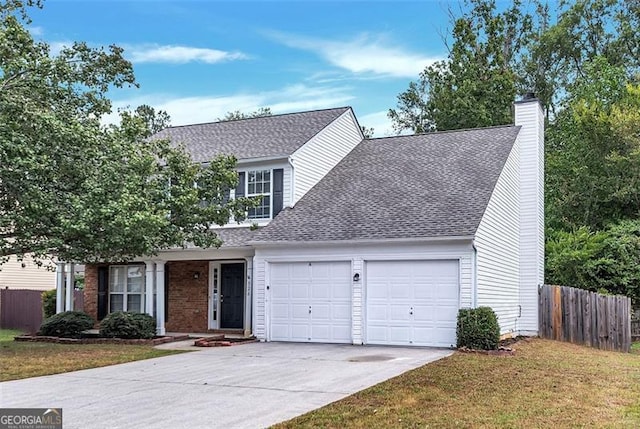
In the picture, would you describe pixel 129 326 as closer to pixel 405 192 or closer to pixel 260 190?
pixel 260 190

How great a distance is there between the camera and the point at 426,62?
39125 millimetres

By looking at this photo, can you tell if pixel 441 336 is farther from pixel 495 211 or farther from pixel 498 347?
pixel 495 211

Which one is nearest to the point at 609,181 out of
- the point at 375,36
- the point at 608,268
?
the point at 608,268

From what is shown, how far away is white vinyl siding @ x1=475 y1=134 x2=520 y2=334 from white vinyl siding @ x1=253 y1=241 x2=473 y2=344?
0.41 meters

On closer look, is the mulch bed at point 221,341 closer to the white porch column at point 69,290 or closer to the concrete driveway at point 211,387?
the concrete driveway at point 211,387

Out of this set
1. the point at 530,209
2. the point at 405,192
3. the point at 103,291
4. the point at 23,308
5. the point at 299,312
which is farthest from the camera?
the point at 23,308

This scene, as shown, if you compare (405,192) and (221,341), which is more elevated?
(405,192)

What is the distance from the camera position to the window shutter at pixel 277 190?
774 inches

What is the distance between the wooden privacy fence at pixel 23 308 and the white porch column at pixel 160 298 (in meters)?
7.32

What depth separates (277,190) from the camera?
64.9 ft

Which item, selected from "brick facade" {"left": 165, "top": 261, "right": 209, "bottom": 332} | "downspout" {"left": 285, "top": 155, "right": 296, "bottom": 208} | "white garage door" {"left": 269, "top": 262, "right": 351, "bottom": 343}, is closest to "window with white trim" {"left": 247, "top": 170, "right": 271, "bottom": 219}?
"downspout" {"left": 285, "top": 155, "right": 296, "bottom": 208}

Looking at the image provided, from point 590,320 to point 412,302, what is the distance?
6.47 metres

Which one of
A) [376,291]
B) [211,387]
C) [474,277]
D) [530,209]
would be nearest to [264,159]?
[376,291]

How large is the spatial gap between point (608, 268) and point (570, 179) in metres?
6.35
